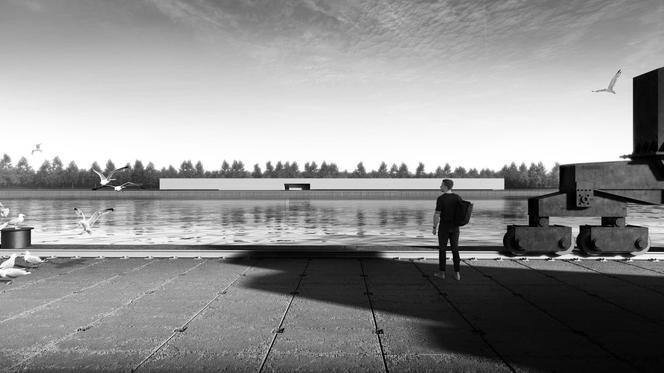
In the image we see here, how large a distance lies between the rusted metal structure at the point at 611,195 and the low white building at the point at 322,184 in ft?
278

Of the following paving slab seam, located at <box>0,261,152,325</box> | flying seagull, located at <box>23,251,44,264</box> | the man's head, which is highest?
the man's head

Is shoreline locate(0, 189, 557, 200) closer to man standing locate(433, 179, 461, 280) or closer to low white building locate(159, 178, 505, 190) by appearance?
low white building locate(159, 178, 505, 190)

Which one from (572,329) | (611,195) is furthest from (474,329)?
(611,195)

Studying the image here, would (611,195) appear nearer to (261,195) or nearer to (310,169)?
(261,195)

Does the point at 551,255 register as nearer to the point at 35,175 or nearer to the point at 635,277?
the point at 635,277

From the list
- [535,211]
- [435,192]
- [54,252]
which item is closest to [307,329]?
[535,211]

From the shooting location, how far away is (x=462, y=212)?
8547mm

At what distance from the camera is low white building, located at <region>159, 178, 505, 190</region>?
3713 inches

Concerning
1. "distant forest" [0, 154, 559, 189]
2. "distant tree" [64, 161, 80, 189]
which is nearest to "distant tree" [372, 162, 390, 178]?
"distant forest" [0, 154, 559, 189]

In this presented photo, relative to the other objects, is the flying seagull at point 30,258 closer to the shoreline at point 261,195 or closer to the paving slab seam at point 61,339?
the paving slab seam at point 61,339

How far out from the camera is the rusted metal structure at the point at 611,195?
29.1 ft

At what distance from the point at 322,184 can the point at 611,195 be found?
8881cm

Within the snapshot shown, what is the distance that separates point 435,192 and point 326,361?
85.6 metres

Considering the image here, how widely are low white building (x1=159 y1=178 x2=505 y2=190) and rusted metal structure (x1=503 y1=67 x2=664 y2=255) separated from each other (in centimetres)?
8468
